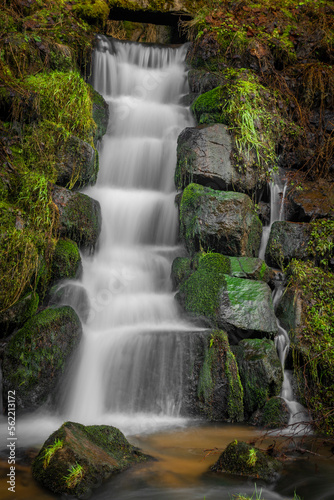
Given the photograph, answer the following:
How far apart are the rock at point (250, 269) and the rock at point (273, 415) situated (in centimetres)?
172

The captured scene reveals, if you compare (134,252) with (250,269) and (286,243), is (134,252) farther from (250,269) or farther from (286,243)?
(286,243)

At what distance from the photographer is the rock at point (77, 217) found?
20.0 feet

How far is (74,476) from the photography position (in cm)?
273

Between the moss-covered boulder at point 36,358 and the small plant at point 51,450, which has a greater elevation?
the small plant at point 51,450

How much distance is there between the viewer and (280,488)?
2930 millimetres

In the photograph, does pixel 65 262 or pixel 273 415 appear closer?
pixel 273 415

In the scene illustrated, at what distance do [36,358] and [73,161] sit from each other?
337cm

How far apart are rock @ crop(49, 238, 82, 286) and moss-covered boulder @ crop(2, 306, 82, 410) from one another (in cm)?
95

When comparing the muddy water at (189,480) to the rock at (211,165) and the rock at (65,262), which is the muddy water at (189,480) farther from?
the rock at (211,165)

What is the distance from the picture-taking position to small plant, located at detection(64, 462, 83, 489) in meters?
2.71

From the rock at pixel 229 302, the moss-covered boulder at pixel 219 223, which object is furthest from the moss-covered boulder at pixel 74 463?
the moss-covered boulder at pixel 219 223

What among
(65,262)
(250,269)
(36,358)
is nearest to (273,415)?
(250,269)

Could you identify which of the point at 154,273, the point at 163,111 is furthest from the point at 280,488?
the point at 163,111

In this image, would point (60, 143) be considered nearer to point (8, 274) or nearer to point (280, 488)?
point (8, 274)
